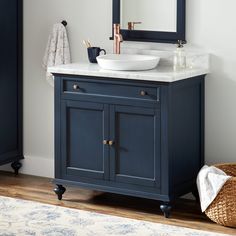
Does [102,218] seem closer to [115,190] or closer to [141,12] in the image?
[115,190]

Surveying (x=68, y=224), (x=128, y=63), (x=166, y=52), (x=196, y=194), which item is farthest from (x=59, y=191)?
(x=166, y=52)

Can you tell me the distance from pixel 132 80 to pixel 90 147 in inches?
21.1

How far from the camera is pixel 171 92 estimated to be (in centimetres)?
427

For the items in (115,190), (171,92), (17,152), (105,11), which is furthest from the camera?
(17,152)

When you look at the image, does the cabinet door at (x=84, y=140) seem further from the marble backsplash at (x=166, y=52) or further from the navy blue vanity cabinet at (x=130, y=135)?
the marble backsplash at (x=166, y=52)

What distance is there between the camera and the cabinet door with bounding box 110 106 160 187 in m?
4.37

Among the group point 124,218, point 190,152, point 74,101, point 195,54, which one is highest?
point 195,54

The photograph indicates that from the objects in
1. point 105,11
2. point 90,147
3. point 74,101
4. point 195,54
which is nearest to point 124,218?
point 90,147

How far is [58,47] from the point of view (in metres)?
5.07

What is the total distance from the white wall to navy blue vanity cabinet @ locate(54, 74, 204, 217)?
111 mm

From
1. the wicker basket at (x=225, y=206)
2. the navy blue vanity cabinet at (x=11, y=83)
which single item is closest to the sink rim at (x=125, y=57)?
the navy blue vanity cabinet at (x=11, y=83)

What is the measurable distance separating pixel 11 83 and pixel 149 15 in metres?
1.13

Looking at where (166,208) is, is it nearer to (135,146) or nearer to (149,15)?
(135,146)

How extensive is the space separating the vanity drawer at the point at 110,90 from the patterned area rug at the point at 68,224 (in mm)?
722
